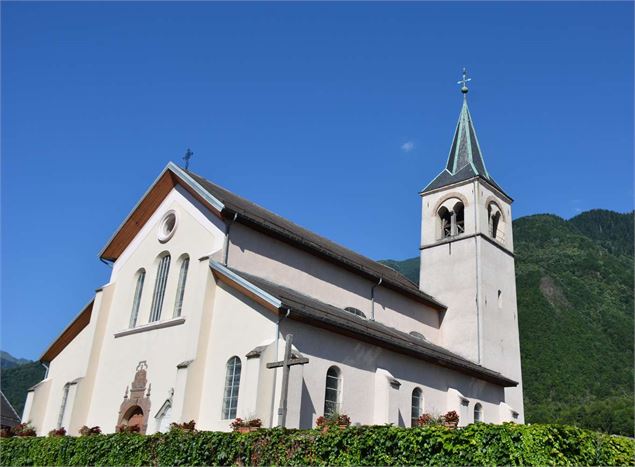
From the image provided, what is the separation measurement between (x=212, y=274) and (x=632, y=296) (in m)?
69.6

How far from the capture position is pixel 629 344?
63.0 m

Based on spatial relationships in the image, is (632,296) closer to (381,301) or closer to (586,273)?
(586,273)

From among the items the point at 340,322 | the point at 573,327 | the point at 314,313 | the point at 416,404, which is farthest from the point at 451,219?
the point at 573,327

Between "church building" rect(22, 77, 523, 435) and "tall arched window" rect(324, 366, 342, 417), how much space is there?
36 millimetres

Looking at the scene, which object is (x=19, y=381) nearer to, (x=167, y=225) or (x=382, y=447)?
(x=167, y=225)

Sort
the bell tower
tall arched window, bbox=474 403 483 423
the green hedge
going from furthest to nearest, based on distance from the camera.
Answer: the bell tower < tall arched window, bbox=474 403 483 423 < the green hedge

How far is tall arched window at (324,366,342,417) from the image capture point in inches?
674

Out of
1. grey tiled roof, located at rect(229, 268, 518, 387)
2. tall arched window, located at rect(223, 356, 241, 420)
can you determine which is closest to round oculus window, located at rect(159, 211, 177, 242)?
grey tiled roof, located at rect(229, 268, 518, 387)

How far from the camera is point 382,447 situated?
33.6 ft

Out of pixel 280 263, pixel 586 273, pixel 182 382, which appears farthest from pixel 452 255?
pixel 586 273

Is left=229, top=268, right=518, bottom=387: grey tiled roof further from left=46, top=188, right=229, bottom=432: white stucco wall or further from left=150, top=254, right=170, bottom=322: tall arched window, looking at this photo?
left=150, top=254, right=170, bottom=322: tall arched window

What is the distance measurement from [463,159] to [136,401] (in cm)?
2067

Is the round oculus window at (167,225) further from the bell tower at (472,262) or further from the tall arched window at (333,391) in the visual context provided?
the bell tower at (472,262)

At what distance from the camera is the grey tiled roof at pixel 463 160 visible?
31.0 metres
